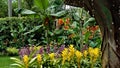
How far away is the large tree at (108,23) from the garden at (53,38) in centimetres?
19

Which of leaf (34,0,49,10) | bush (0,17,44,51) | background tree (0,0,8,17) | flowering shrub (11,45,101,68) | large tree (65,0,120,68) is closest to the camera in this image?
large tree (65,0,120,68)

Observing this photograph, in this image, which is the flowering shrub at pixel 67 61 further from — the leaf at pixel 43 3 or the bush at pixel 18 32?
the bush at pixel 18 32

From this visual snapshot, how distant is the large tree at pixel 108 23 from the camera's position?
3.87m

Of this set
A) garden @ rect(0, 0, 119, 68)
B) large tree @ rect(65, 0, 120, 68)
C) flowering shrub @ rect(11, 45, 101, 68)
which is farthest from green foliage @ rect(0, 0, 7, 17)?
large tree @ rect(65, 0, 120, 68)

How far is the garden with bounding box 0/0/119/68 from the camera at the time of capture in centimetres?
496

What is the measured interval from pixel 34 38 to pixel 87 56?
828 cm

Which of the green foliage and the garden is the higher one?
the garden

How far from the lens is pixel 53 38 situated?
9734 millimetres

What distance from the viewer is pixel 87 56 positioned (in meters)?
5.26

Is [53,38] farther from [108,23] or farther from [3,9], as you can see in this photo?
[3,9]

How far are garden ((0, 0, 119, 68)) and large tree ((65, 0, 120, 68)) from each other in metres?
0.19

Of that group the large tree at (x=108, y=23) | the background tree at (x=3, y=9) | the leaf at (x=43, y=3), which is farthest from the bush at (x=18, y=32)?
the background tree at (x=3, y=9)

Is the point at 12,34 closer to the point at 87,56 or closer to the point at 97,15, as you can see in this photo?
the point at 87,56

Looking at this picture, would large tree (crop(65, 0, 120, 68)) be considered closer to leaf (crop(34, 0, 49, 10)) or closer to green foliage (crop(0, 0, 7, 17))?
leaf (crop(34, 0, 49, 10))
